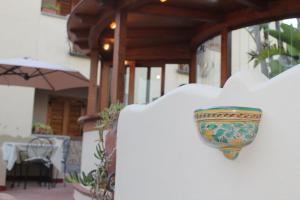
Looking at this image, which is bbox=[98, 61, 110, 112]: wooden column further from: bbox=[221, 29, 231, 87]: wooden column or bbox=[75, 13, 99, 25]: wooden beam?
bbox=[221, 29, 231, 87]: wooden column

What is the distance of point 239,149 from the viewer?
6.88 feet

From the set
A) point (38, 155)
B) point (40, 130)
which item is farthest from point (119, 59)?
point (40, 130)

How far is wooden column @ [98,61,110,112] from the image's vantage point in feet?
27.0

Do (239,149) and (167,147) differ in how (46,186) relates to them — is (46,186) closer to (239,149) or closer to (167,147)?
(167,147)

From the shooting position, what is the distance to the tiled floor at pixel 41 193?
6.81 m

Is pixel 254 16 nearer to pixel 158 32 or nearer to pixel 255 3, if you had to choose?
pixel 255 3

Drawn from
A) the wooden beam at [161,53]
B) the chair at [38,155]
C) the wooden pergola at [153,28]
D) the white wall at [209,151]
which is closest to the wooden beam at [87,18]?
the wooden pergola at [153,28]

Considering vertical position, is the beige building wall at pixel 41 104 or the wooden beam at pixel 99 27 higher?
the wooden beam at pixel 99 27

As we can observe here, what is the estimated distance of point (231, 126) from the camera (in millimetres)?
2010

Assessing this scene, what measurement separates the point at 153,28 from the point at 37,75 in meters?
2.42

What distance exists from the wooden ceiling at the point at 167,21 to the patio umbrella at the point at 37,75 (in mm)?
→ 718

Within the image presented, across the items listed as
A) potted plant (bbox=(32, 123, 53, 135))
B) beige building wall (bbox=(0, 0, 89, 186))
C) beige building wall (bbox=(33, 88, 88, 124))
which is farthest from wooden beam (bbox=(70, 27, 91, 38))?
beige building wall (bbox=(33, 88, 88, 124))

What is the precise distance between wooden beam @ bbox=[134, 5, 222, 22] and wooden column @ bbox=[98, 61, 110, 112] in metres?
2.54

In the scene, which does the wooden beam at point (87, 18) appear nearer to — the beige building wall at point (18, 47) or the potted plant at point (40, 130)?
the beige building wall at point (18, 47)
